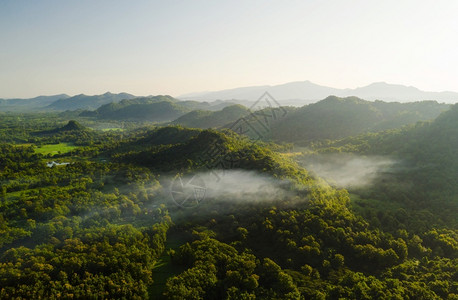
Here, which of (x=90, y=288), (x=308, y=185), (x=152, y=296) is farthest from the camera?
(x=308, y=185)

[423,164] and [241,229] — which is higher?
[423,164]

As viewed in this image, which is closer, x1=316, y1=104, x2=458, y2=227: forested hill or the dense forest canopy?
the dense forest canopy

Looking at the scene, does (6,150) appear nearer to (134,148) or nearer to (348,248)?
(134,148)

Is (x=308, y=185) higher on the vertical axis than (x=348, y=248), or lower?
higher

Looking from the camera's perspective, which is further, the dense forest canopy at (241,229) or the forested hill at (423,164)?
the forested hill at (423,164)

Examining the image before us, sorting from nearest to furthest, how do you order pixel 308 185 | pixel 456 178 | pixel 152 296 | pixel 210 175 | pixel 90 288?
pixel 90 288 < pixel 152 296 < pixel 308 185 < pixel 456 178 < pixel 210 175

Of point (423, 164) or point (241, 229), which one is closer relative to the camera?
point (241, 229)

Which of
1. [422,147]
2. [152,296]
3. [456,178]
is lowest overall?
[152,296]

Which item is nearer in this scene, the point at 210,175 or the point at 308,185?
the point at 308,185

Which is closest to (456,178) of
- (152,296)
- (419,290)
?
(419,290)
